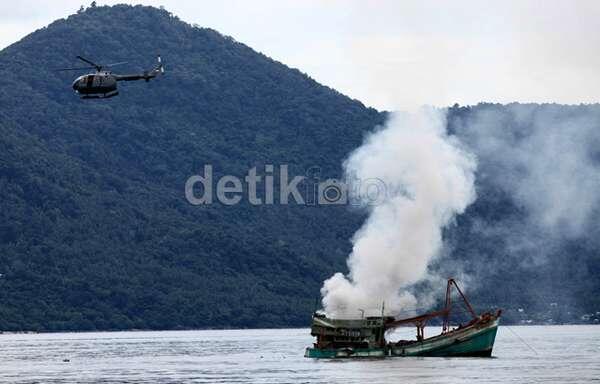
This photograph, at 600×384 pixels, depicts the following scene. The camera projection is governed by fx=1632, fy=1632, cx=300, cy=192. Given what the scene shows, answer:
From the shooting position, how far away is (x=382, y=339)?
17112 cm

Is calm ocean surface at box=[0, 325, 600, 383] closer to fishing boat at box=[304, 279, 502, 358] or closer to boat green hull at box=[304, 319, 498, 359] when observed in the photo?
boat green hull at box=[304, 319, 498, 359]

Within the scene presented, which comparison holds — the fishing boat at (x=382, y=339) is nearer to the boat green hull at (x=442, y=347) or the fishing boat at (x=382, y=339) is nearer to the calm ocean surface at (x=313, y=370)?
the boat green hull at (x=442, y=347)

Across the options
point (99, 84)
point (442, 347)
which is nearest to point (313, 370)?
point (442, 347)

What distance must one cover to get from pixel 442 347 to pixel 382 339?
23.5 ft

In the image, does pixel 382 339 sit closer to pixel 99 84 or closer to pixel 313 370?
pixel 313 370

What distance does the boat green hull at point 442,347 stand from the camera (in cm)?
17075

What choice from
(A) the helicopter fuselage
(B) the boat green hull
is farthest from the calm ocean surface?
(A) the helicopter fuselage

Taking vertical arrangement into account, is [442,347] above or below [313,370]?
above

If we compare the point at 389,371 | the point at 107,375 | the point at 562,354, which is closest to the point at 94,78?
the point at 107,375

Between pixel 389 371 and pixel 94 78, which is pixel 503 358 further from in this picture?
pixel 94 78

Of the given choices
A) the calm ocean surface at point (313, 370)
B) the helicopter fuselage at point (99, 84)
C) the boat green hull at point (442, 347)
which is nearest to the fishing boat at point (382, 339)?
the boat green hull at point (442, 347)

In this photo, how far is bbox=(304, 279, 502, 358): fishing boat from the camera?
170500 mm

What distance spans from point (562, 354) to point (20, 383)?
7245 cm

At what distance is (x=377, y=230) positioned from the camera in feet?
604
